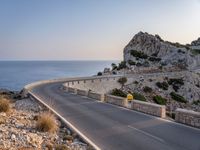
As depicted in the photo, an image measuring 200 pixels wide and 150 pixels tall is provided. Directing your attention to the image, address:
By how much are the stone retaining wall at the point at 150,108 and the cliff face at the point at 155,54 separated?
6861 centimetres

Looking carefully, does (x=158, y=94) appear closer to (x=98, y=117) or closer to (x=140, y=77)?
(x=140, y=77)

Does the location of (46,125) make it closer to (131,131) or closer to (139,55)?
(131,131)

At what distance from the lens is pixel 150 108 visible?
20.6 metres

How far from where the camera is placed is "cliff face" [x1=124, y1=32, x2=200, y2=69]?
301 ft

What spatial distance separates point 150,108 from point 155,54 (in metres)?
78.3

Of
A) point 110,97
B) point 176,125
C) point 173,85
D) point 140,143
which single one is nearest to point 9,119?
point 140,143

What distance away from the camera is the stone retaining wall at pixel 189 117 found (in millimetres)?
16094

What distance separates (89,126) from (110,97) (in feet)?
36.4

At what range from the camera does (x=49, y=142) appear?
12.8 meters

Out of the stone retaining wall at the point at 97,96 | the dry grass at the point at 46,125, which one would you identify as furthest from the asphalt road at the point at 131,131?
the stone retaining wall at the point at 97,96

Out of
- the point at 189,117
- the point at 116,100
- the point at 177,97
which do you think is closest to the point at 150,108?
the point at 189,117

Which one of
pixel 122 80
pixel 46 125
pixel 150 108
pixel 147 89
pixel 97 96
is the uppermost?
pixel 46 125

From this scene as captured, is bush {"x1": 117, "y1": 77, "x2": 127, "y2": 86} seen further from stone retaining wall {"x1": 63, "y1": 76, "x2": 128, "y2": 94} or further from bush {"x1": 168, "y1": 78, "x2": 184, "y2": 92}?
bush {"x1": 168, "y1": 78, "x2": 184, "y2": 92}

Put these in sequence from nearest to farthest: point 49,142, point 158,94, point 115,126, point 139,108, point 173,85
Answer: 1. point 49,142
2. point 115,126
3. point 139,108
4. point 158,94
5. point 173,85
